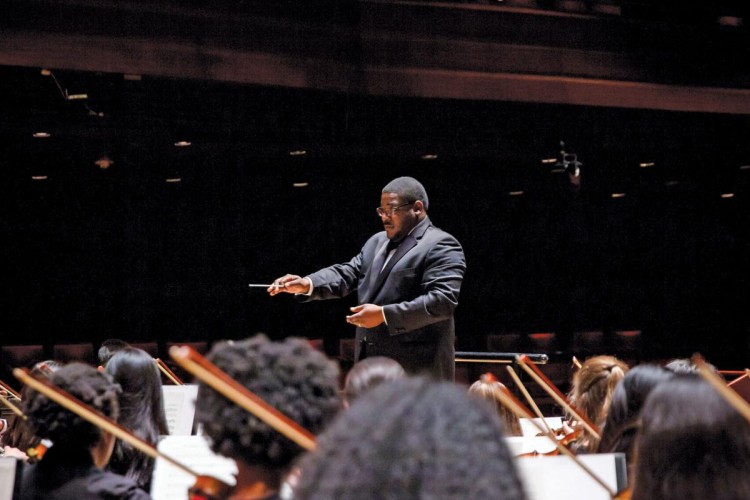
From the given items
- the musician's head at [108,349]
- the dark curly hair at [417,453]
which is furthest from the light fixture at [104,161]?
the dark curly hair at [417,453]

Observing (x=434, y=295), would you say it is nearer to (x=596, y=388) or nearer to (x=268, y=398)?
(x=596, y=388)

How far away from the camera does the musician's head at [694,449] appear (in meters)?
1.27

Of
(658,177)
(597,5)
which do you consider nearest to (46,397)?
(597,5)

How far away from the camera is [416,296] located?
3.52 metres

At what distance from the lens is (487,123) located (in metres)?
7.74

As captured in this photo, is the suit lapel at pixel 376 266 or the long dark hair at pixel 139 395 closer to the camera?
the long dark hair at pixel 139 395

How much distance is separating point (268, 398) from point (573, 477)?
788 mm

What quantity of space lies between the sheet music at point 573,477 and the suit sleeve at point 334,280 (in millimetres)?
1791

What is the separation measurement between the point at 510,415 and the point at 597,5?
3716 millimetres

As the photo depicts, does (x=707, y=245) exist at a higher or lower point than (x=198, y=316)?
higher

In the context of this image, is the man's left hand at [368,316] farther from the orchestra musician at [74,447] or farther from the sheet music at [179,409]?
the orchestra musician at [74,447]

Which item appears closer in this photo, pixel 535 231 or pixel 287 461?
pixel 287 461

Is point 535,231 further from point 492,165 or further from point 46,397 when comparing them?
point 46,397

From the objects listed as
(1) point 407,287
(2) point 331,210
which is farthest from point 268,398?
(2) point 331,210
